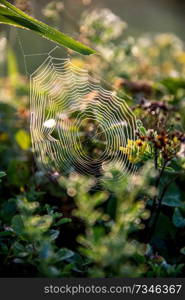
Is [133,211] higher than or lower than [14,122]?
lower

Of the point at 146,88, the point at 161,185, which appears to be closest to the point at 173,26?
the point at 146,88

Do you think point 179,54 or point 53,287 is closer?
point 53,287

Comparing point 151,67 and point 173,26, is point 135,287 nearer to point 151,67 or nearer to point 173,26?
point 151,67

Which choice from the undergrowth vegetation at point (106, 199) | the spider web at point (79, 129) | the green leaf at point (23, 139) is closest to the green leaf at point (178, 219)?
the undergrowth vegetation at point (106, 199)

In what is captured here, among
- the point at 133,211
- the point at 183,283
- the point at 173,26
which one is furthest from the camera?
the point at 173,26

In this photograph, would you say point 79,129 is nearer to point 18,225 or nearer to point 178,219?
point 178,219

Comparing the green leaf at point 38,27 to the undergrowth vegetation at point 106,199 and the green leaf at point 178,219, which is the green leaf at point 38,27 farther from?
the green leaf at point 178,219
